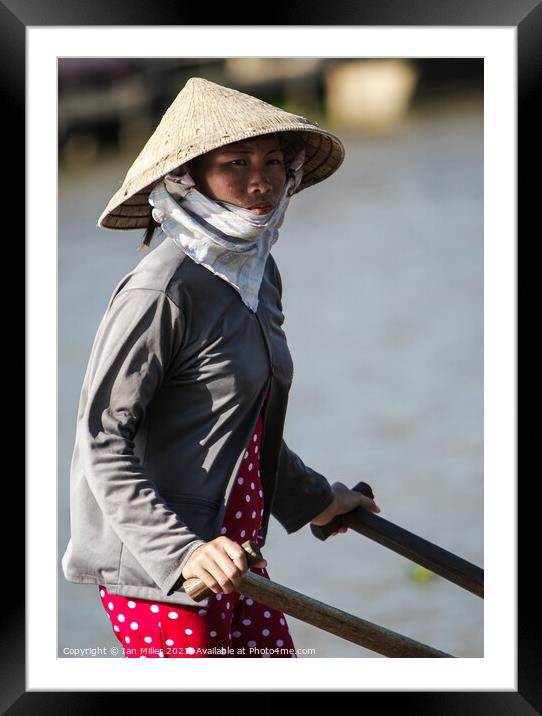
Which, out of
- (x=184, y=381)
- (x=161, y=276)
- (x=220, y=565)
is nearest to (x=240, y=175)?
(x=161, y=276)

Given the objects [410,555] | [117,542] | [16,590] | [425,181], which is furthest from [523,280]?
[425,181]

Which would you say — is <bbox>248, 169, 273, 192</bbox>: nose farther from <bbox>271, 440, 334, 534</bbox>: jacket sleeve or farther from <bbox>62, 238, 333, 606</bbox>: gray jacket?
<bbox>271, 440, 334, 534</bbox>: jacket sleeve

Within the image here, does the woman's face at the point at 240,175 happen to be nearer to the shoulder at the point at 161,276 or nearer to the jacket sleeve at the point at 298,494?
the shoulder at the point at 161,276

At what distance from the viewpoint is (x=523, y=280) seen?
2285 mm

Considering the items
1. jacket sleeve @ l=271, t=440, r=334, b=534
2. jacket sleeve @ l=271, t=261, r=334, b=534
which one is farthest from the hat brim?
jacket sleeve @ l=271, t=440, r=334, b=534

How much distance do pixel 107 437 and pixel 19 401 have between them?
0.83 ft

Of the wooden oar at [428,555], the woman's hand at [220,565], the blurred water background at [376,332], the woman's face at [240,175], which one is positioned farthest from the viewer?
the blurred water background at [376,332]

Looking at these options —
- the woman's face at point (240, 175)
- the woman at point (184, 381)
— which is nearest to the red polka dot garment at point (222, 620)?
the woman at point (184, 381)

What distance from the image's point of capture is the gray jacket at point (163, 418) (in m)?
2.04

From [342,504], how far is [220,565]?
0.60 metres

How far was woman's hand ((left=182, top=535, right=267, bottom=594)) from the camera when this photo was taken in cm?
194

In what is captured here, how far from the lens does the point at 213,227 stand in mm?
2164

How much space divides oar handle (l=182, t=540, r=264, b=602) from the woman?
36 millimetres

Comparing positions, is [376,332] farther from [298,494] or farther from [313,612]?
[313,612]
